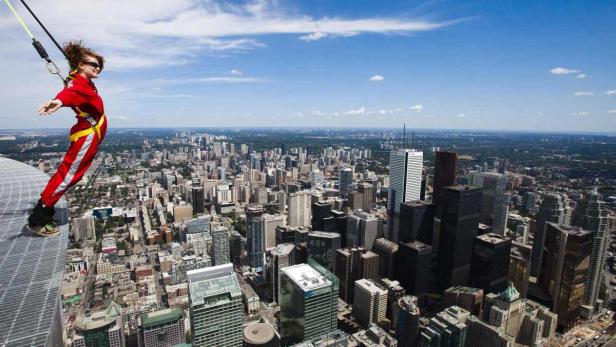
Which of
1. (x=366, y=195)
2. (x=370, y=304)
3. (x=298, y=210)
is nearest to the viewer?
(x=370, y=304)

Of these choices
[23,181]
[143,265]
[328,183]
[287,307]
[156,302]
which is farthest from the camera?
[328,183]

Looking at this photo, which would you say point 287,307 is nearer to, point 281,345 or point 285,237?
point 281,345

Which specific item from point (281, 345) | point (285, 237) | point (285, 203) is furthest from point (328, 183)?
point (281, 345)

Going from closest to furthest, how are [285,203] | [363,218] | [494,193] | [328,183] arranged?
[363,218]
[494,193]
[285,203]
[328,183]

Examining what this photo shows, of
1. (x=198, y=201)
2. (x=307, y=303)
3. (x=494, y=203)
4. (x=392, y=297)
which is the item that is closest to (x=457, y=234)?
(x=392, y=297)

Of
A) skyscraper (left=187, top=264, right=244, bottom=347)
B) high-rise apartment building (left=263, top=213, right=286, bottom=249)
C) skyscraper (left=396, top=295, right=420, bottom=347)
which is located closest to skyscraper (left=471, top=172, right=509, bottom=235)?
skyscraper (left=396, top=295, right=420, bottom=347)

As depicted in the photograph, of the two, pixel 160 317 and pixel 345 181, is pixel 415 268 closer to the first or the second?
pixel 160 317
